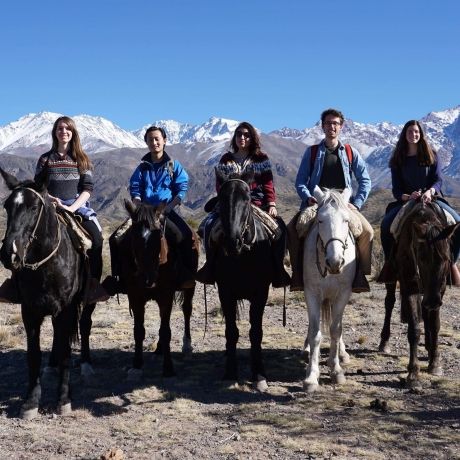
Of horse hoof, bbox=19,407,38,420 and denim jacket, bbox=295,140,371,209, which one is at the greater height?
denim jacket, bbox=295,140,371,209

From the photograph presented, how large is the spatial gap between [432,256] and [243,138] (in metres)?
2.79

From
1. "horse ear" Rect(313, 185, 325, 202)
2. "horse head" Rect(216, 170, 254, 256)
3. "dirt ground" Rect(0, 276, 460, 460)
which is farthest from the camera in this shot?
"horse ear" Rect(313, 185, 325, 202)

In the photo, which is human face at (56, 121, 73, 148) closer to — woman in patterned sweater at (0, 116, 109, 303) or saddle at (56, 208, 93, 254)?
woman in patterned sweater at (0, 116, 109, 303)

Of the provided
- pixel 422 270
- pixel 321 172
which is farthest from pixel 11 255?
pixel 422 270

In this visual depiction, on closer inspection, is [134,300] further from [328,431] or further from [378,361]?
[378,361]

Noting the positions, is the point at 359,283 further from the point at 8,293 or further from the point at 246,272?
the point at 8,293

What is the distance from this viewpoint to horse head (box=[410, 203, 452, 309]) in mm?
6352

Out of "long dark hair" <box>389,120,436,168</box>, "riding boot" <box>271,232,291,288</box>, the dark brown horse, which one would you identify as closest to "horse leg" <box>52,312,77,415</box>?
"riding boot" <box>271,232,291,288</box>

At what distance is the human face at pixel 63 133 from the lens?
711 centimetres

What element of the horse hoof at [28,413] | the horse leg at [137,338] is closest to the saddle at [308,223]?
the horse leg at [137,338]

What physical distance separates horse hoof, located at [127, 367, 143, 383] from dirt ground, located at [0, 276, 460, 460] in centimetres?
8

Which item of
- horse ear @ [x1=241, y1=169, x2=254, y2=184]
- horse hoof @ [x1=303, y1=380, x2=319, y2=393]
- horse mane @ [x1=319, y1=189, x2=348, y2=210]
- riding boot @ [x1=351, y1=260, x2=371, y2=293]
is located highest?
horse ear @ [x1=241, y1=169, x2=254, y2=184]

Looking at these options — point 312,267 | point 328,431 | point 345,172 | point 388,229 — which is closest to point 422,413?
point 328,431

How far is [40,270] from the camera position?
6043 millimetres
